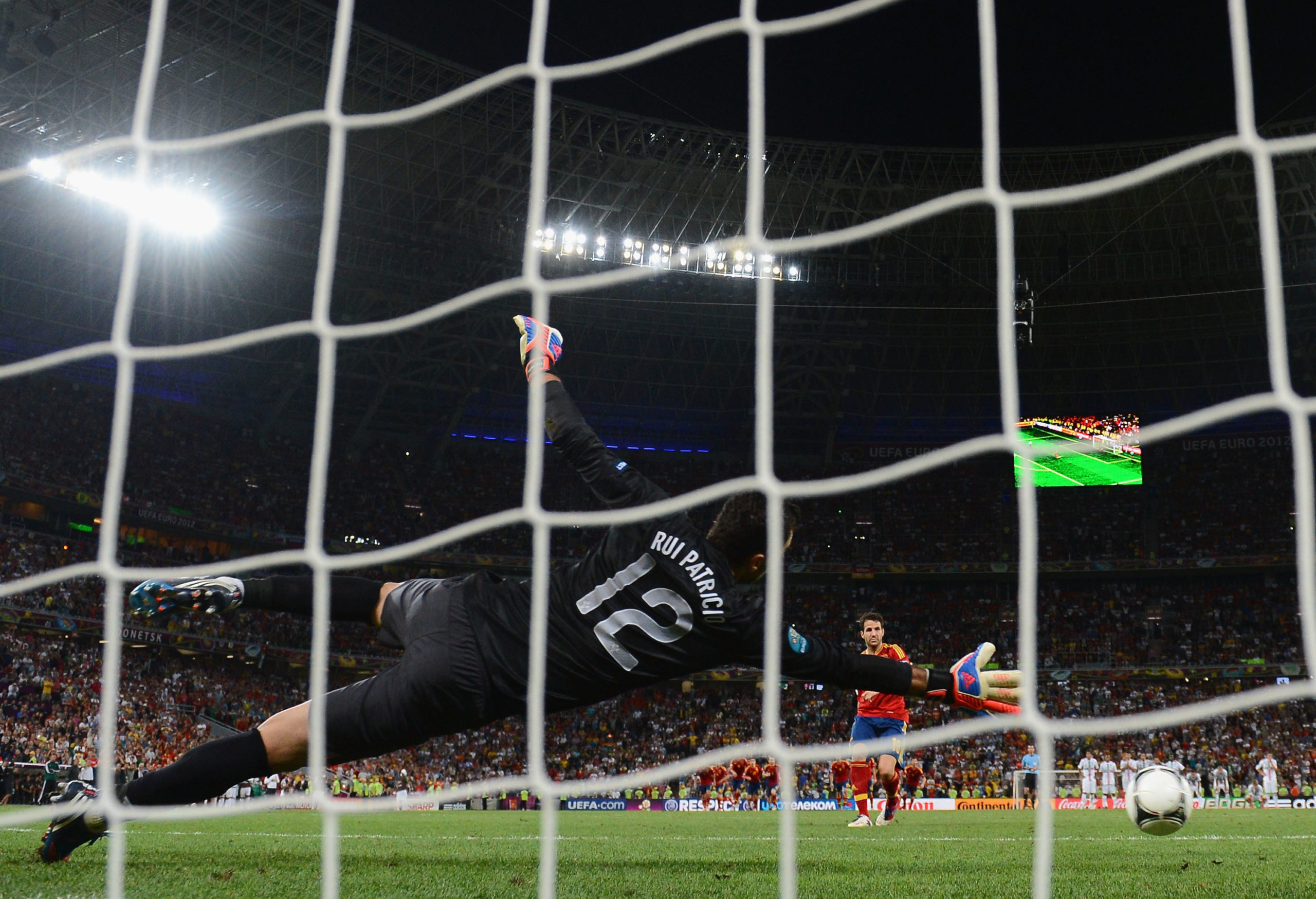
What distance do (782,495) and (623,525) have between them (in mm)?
797

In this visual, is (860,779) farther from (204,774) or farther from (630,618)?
(204,774)

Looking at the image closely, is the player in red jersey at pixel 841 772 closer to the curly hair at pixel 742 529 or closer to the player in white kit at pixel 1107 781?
the player in white kit at pixel 1107 781

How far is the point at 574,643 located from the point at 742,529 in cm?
67

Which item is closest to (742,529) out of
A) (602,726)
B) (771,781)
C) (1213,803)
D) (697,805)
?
(697,805)

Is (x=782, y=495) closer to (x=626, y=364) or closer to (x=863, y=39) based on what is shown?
(x=863, y=39)

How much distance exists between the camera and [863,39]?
62.8 feet

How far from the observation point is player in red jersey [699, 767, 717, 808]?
20594 millimetres

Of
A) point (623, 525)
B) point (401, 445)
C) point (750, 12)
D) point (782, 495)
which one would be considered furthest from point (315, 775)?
point (401, 445)

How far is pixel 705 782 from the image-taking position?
2147cm

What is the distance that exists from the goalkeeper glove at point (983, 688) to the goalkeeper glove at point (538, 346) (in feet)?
5.48

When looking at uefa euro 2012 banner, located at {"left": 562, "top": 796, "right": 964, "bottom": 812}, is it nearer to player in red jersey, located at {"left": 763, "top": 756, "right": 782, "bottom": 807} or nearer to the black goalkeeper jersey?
player in red jersey, located at {"left": 763, "top": 756, "right": 782, "bottom": 807}

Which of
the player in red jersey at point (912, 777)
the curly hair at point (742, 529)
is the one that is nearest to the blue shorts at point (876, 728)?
the player in red jersey at point (912, 777)

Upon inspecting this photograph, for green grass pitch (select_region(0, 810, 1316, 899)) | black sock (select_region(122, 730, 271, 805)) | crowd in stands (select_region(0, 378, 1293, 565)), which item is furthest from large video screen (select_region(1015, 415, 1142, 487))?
black sock (select_region(122, 730, 271, 805))

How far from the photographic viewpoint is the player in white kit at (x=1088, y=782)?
1886cm
